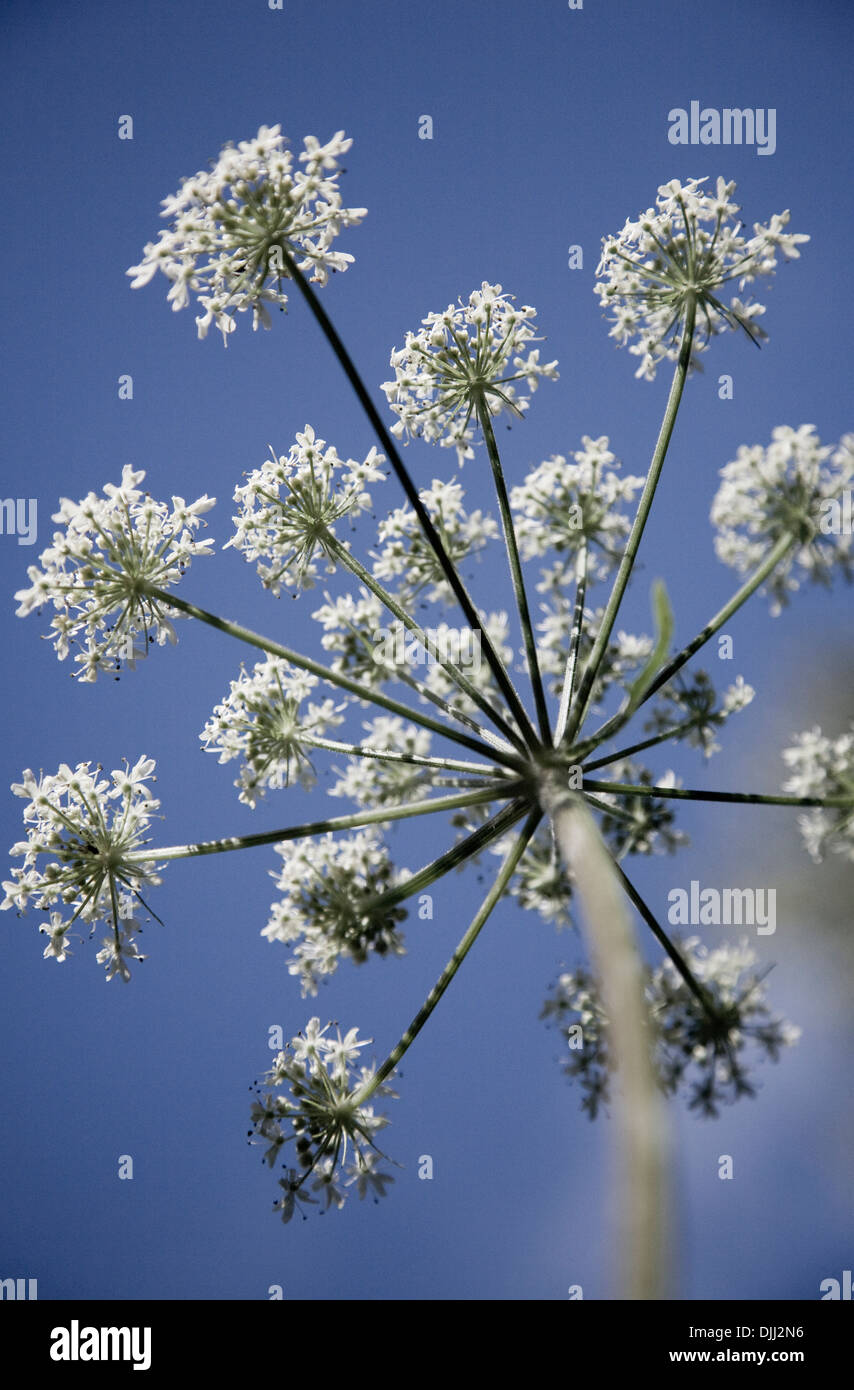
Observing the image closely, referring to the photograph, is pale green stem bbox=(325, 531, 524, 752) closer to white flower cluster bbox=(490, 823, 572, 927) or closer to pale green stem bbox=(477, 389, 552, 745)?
pale green stem bbox=(477, 389, 552, 745)

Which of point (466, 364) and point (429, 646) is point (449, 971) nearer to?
point (429, 646)

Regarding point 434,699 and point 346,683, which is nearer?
point 346,683

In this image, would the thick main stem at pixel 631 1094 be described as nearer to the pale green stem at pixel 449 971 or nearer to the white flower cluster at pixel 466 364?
the pale green stem at pixel 449 971

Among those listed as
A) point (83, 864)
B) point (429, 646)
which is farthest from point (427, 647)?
point (83, 864)
